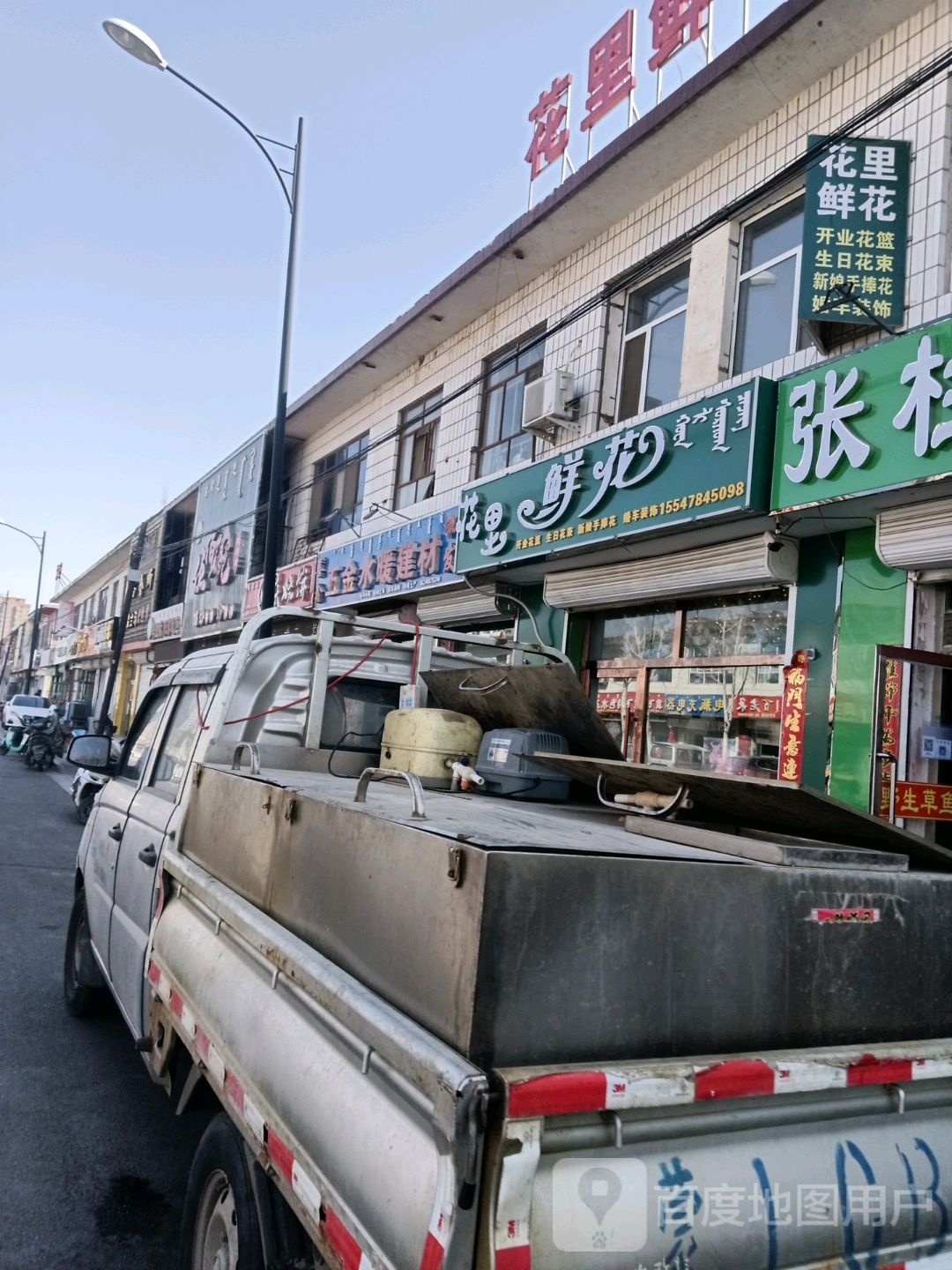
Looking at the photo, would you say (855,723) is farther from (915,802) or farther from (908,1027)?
(908,1027)

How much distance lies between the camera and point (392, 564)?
Answer: 12.6m

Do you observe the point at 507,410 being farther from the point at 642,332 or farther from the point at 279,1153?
the point at 279,1153

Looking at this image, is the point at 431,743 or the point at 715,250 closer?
the point at 431,743

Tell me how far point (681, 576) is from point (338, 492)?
967 centimetres

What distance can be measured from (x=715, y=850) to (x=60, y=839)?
10.4 metres

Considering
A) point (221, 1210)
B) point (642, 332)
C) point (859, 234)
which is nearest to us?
point (221, 1210)

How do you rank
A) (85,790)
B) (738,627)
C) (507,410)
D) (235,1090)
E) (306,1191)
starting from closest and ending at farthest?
(306,1191), (235,1090), (738,627), (85,790), (507,410)

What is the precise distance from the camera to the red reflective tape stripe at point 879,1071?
1.80 meters

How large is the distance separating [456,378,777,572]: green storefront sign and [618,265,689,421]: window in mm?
1362

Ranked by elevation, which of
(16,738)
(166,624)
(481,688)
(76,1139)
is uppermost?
(166,624)

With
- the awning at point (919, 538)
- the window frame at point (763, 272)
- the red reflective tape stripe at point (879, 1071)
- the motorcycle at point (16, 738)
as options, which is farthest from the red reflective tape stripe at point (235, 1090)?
the motorcycle at point (16, 738)

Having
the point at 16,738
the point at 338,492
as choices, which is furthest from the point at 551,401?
the point at 16,738

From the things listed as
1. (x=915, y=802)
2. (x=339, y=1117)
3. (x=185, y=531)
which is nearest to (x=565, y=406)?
(x=915, y=802)

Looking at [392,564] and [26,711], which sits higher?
[392,564]
